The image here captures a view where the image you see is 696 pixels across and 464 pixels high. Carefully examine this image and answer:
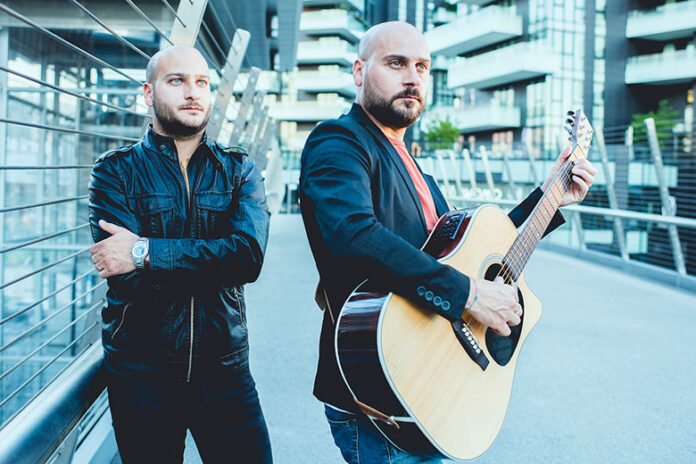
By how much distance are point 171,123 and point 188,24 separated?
0.65 meters

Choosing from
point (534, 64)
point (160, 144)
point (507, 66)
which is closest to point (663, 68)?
point (534, 64)

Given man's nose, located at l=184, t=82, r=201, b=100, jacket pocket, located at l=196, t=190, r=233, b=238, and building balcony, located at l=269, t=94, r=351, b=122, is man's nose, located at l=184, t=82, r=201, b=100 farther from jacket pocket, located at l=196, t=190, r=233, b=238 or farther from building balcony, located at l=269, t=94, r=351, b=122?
building balcony, located at l=269, t=94, r=351, b=122

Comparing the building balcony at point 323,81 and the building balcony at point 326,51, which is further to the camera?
the building balcony at point 326,51

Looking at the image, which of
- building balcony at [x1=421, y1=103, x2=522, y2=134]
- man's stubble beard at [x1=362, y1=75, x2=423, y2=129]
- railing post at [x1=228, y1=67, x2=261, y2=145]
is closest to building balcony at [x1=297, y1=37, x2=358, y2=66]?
building balcony at [x1=421, y1=103, x2=522, y2=134]

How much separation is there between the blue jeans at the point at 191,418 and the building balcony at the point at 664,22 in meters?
36.8

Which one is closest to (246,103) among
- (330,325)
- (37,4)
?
(37,4)

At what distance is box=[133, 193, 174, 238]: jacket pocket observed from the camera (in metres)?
1.85

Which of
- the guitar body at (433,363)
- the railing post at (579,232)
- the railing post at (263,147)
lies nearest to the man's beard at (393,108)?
the guitar body at (433,363)

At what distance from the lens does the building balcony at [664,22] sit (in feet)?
108

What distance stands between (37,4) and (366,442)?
20.3 ft

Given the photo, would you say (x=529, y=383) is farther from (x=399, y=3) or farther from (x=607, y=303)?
(x=399, y=3)

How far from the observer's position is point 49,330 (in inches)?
405

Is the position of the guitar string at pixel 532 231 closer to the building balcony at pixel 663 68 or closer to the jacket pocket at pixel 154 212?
the jacket pocket at pixel 154 212

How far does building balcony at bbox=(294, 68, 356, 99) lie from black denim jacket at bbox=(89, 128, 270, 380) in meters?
60.3
